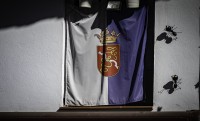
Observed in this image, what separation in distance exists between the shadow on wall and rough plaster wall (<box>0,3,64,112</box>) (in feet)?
0.37

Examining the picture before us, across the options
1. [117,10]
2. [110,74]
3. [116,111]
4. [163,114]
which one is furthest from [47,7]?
[163,114]

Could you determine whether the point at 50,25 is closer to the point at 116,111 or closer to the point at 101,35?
the point at 101,35

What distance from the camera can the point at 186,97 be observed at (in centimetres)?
838

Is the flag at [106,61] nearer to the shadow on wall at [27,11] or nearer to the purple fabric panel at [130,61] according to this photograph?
the purple fabric panel at [130,61]

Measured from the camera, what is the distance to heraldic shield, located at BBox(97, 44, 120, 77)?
338 inches

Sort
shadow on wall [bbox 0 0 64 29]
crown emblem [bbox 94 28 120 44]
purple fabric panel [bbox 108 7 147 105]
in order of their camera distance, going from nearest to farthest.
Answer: purple fabric panel [bbox 108 7 147 105] → crown emblem [bbox 94 28 120 44] → shadow on wall [bbox 0 0 64 29]

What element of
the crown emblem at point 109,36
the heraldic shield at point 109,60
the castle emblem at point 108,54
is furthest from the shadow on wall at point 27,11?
the heraldic shield at point 109,60

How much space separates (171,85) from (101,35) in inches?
82.6

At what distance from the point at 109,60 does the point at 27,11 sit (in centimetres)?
242

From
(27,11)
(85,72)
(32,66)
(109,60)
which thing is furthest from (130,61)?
(27,11)

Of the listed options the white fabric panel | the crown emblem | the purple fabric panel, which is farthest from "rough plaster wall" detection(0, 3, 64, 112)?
the purple fabric panel

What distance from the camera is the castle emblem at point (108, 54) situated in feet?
28.1

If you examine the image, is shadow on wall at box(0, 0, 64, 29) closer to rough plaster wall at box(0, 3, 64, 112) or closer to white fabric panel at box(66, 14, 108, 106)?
rough plaster wall at box(0, 3, 64, 112)

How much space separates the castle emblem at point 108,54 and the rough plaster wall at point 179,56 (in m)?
0.96
